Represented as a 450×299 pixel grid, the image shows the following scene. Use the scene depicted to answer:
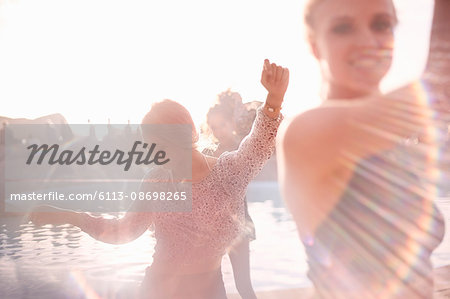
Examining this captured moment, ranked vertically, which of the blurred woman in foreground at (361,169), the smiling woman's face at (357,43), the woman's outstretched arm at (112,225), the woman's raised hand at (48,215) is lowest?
the woman's outstretched arm at (112,225)

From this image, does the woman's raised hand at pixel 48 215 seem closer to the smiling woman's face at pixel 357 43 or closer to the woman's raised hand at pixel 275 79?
the woman's raised hand at pixel 275 79

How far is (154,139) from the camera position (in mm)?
2291

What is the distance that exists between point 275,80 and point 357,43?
663 millimetres

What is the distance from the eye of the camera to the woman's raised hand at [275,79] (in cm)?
138

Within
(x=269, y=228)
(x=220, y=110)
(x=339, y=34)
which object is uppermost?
(x=339, y=34)

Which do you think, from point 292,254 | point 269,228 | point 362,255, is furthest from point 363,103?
point 269,228

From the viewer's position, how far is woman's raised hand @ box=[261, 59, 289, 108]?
138cm

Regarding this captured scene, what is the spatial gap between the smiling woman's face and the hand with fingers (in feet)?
1.68

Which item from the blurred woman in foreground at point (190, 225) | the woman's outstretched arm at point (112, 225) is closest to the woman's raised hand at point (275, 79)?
the blurred woman in foreground at point (190, 225)

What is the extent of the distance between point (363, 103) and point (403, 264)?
0.31m

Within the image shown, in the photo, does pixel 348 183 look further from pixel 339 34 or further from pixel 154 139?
pixel 154 139

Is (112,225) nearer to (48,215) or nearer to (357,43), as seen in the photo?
(48,215)

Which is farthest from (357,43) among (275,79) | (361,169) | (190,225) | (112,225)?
(112,225)

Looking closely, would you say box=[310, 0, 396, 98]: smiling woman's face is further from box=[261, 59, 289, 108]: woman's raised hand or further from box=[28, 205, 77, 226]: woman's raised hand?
box=[28, 205, 77, 226]: woman's raised hand
